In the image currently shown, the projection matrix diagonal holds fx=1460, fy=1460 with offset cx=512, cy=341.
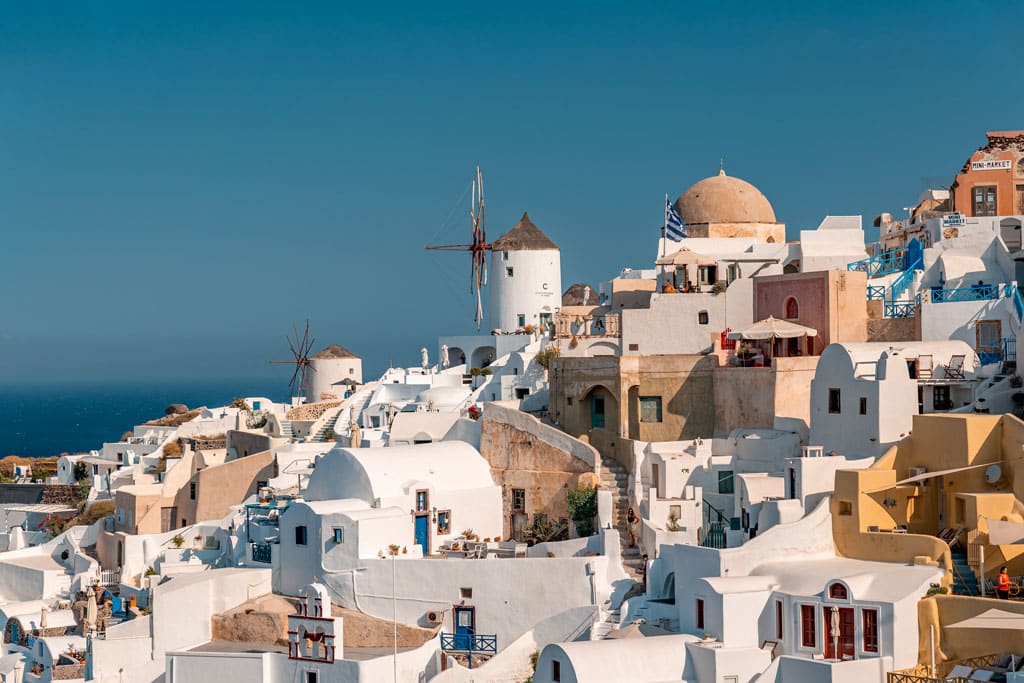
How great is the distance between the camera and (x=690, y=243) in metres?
46.8

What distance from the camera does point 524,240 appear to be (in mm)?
59188

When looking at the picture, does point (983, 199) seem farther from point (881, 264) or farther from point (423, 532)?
point (423, 532)

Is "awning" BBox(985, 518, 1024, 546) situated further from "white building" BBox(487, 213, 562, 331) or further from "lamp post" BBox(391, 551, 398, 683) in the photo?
"white building" BBox(487, 213, 562, 331)

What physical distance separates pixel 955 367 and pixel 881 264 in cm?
1005

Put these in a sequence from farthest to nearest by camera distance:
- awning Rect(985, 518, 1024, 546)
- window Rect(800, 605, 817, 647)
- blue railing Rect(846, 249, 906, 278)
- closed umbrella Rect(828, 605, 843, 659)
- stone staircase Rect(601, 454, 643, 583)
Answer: blue railing Rect(846, 249, 906, 278) < stone staircase Rect(601, 454, 643, 583) < awning Rect(985, 518, 1024, 546) < window Rect(800, 605, 817, 647) < closed umbrella Rect(828, 605, 843, 659)

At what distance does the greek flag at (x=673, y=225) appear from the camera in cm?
4656

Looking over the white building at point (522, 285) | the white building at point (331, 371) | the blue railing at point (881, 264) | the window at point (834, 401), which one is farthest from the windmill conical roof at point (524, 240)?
the window at point (834, 401)

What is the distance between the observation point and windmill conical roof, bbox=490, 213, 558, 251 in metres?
58.8

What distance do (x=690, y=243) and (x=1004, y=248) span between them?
10.3 metres

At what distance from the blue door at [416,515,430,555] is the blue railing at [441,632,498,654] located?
3.08m

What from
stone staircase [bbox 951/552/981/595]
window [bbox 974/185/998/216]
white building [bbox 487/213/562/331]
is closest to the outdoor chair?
stone staircase [bbox 951/552/981/595]

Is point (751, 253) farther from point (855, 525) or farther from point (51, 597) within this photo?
point (51, 597)

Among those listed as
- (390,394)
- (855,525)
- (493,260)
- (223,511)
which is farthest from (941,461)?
(493,260)

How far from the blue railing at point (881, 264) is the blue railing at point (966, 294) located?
4.01m
